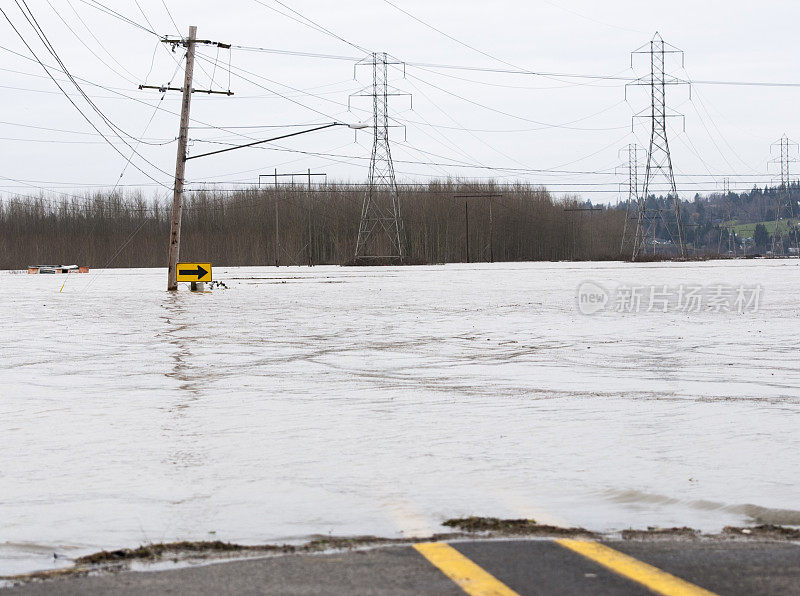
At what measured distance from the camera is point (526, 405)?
31.4 ft

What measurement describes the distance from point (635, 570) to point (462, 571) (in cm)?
72

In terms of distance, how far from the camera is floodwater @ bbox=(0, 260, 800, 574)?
552 centimetres

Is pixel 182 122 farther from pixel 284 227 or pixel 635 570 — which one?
pixel 284 227

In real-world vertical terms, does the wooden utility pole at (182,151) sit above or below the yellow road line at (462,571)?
above

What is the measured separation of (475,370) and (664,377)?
7.34 ft

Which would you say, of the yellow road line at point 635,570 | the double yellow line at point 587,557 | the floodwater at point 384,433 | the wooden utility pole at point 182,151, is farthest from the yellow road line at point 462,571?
the wooden utility pole at point 182,151

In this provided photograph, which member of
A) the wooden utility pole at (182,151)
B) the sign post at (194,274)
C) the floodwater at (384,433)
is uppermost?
the wooden utility pole at (182,151)

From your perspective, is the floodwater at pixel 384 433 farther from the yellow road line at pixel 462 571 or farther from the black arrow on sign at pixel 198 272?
the black arrow on sign at pixel 198 272

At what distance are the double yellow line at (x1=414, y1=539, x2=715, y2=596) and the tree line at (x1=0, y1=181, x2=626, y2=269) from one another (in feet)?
319

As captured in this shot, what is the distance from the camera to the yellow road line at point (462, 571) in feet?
13.5

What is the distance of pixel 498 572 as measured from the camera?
439 centimetres

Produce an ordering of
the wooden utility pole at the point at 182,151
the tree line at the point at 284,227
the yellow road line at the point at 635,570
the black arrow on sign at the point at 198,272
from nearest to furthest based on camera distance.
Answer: the yellow road line at the point at 635,570, the wooden utility pole at the point at 182,151, the black arrow on sign at the point at 198,272, the tree line at the point at 284,227

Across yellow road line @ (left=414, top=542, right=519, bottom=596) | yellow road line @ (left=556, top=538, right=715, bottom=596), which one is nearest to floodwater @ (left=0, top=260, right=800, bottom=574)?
yellow road line @ (left=414, top=542, right=519, bottom=596)

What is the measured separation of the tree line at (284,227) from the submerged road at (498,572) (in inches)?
3827
